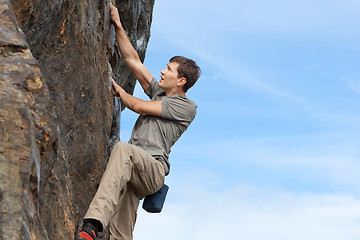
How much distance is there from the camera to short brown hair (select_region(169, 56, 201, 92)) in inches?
404

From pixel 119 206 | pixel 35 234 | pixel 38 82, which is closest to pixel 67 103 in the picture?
pixel 119 206

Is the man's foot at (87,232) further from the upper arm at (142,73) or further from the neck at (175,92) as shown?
the upper arm at (142,73)

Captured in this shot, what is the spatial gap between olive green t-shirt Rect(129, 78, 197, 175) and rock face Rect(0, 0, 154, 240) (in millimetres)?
962

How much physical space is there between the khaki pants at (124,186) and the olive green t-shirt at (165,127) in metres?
0.38

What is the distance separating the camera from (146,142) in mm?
9641

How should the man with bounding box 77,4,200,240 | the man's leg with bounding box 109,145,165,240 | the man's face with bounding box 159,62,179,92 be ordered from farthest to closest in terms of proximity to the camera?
the man's face with bounding box 159,62,179,92 < the man's leg with bounding box 109,145,165,240 < the man with bounding box 77,4,200,240

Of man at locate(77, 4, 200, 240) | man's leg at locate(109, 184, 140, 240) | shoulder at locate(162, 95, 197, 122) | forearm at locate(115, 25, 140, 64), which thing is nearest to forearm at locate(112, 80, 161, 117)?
man at locate(77, 4, 200, 240)

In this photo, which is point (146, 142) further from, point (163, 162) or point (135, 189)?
point (135, 189)

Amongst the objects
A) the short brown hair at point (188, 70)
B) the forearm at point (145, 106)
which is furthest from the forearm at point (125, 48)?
the forearm at point (145, 106)

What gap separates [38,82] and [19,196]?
153 cm

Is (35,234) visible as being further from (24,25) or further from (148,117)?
(148,117)

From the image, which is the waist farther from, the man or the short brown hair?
the short brown hair

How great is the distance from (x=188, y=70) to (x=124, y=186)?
2600 mm

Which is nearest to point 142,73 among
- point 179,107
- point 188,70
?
point 188,70
